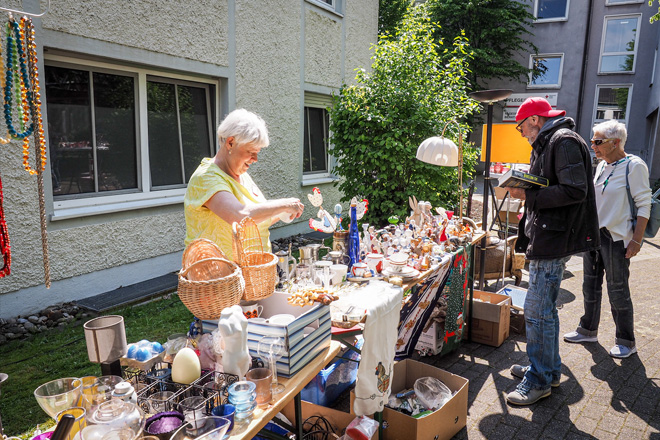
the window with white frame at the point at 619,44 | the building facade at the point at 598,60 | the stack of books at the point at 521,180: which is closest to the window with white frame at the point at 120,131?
the stack of books at the point at 521,180

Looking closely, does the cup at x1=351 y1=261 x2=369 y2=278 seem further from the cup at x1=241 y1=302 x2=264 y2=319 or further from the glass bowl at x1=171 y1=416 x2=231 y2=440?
the glass bowl at x1=171 y1=416 x2=231 y2=440

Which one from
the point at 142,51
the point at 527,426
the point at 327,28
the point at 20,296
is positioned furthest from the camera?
the point at 327,28

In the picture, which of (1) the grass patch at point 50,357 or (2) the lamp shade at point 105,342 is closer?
(2) the lamp shade at point 105,342

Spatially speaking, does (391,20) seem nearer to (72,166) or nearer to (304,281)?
(72,166)

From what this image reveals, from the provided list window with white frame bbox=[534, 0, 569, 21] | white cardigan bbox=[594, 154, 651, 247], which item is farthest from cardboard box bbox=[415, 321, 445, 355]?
window with white frame bbox=[534, 0, 569, 21]

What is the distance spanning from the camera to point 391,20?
18.8 meters

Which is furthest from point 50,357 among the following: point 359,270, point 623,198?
point 623,198

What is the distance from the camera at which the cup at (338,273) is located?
2.54 meters

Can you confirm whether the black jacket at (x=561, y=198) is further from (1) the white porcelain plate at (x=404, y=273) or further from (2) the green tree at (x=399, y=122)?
(2) the green tree at (x=399, y=122)

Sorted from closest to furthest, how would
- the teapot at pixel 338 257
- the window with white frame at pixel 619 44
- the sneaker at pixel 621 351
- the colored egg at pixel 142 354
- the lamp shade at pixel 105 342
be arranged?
1. the lamp shade at pixel 105 342
2. the colored egg at pixel 142 354
3. the teapot at pixel 338 257
4. the sneaker at pixel 621 351
5. the window with white frame at pixel 619 44

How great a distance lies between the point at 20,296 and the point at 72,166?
142 centimetres

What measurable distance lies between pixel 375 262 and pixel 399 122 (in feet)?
12.5

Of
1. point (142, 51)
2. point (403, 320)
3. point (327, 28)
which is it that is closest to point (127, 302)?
point (142, 51)

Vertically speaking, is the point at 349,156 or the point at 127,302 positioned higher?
the point at 349,156
